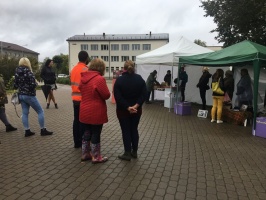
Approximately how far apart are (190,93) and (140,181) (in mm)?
10791

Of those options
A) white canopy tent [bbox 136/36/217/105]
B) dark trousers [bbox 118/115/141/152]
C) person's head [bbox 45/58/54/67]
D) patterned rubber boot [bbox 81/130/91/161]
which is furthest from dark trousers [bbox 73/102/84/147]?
white canopy tent [bbox 136/36/217/105]

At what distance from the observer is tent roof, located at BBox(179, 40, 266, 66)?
24.5ft

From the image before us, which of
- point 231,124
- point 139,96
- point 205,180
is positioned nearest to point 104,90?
point 139,96

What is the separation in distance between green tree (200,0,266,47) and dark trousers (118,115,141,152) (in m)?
14.7

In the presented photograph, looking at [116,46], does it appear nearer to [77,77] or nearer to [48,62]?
[48,62]

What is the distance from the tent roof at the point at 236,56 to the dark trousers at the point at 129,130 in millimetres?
4304

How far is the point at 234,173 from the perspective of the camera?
4.43 m

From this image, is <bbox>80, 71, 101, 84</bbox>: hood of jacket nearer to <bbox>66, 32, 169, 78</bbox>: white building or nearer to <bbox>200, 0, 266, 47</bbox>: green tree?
<bbox>200, 0, 266, 47</bbox>: green tree

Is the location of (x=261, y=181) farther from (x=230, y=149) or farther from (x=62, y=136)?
(x=62, y=136)

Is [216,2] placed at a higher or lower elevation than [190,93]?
higher

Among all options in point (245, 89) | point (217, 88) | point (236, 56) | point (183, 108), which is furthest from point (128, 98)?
point (183, 108)

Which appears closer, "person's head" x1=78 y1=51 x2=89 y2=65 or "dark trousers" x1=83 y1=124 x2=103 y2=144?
"dark trousers" x1=83 y1=124 x2=103 y2=144

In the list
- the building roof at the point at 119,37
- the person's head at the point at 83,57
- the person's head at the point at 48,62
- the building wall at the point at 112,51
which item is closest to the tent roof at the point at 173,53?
the person's head at the point at 48,62

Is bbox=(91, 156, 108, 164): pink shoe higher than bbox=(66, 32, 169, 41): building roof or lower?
lower
